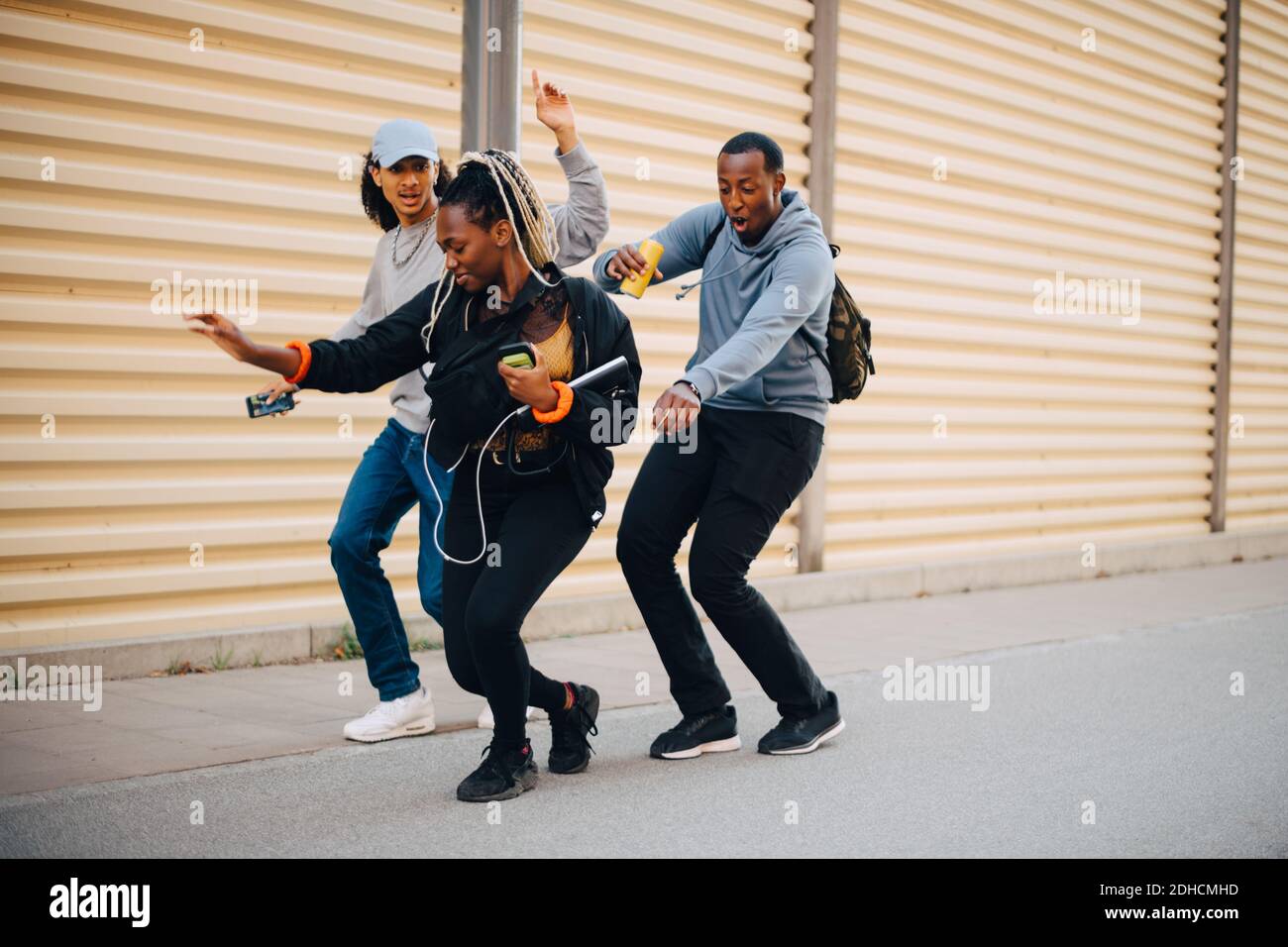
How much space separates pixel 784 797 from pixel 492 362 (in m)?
1.72

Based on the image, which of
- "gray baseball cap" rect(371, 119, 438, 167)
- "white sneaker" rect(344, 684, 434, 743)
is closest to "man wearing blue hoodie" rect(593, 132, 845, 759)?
"gray baseball cap" rect(371, 119, 438, 167)

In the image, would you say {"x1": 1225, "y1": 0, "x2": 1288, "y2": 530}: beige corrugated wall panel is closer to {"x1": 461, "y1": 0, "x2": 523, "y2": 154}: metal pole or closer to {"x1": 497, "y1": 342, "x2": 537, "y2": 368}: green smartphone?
{"x1": 461, "y1": 0, "x2": 523, "y2": 154}: metal pole

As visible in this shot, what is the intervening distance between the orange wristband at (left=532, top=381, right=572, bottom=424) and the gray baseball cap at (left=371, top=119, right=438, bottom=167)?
1463 mm

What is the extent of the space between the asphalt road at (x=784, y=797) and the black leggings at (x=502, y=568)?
40 cm

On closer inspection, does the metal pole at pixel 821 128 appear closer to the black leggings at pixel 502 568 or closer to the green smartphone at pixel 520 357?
the black leggings at pixel 502 568

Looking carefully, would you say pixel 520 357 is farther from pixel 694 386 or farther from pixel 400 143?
pixel 400 143

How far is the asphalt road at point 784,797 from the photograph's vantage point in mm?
4410

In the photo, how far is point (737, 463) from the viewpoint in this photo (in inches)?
215

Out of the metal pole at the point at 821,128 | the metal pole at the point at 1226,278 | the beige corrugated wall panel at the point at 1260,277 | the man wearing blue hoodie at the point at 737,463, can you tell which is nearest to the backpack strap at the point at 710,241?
the man wearing blue hoodie at the point at 737,463

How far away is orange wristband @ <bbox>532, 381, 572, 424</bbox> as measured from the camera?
444 cm

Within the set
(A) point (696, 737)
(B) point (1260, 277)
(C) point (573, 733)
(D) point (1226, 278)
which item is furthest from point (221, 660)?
(B) point (1260, 277)

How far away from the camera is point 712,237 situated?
5711 mm

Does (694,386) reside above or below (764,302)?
below
